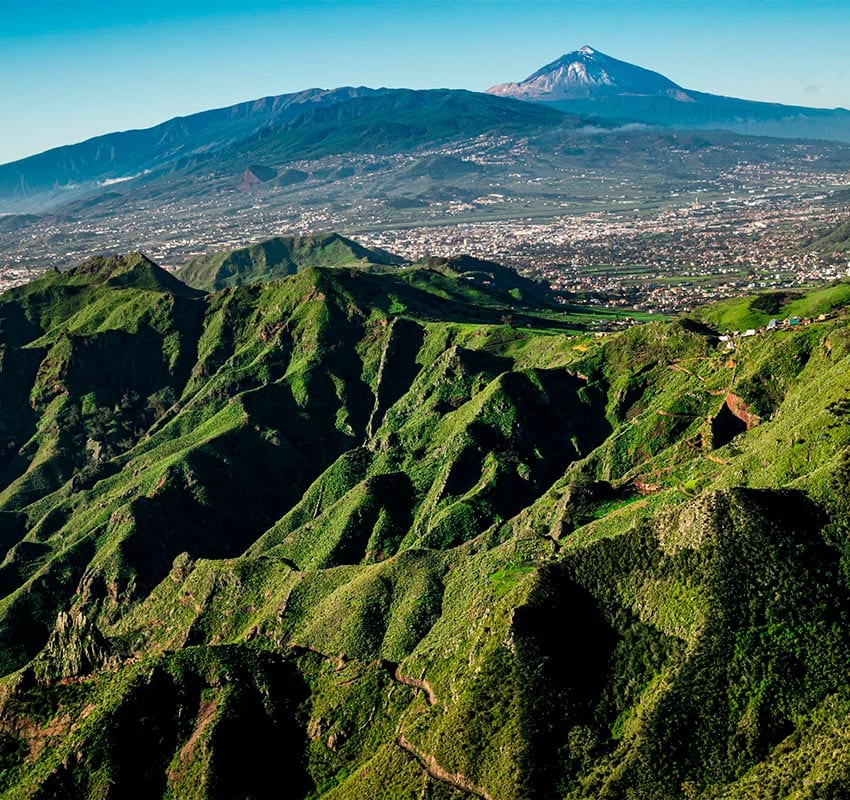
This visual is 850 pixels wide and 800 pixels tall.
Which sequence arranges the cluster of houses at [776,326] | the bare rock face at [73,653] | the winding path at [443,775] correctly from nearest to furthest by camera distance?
1. the winding path at [443,775]
2. the bare rock face at [73,653]
3. the cluster of houses at [776,326]

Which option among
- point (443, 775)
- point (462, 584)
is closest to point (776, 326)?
point (462, 584)

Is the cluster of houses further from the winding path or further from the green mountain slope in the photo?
the winding path

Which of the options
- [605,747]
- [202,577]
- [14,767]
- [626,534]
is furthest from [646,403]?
[14,767]

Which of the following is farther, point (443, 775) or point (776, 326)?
point (776, 326)

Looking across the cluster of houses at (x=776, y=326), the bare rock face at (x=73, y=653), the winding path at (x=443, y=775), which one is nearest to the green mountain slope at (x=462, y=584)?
the winding path at (x=443, y=775)

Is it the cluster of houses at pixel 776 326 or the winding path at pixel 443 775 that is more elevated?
the cluster of houses at pixel 776 326

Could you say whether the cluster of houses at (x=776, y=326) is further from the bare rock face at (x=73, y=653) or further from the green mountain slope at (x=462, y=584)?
the bare rock face at (x=73, y=653)

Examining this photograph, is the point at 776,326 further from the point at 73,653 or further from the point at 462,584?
the point at 73,653

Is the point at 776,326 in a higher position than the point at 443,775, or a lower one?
higher
